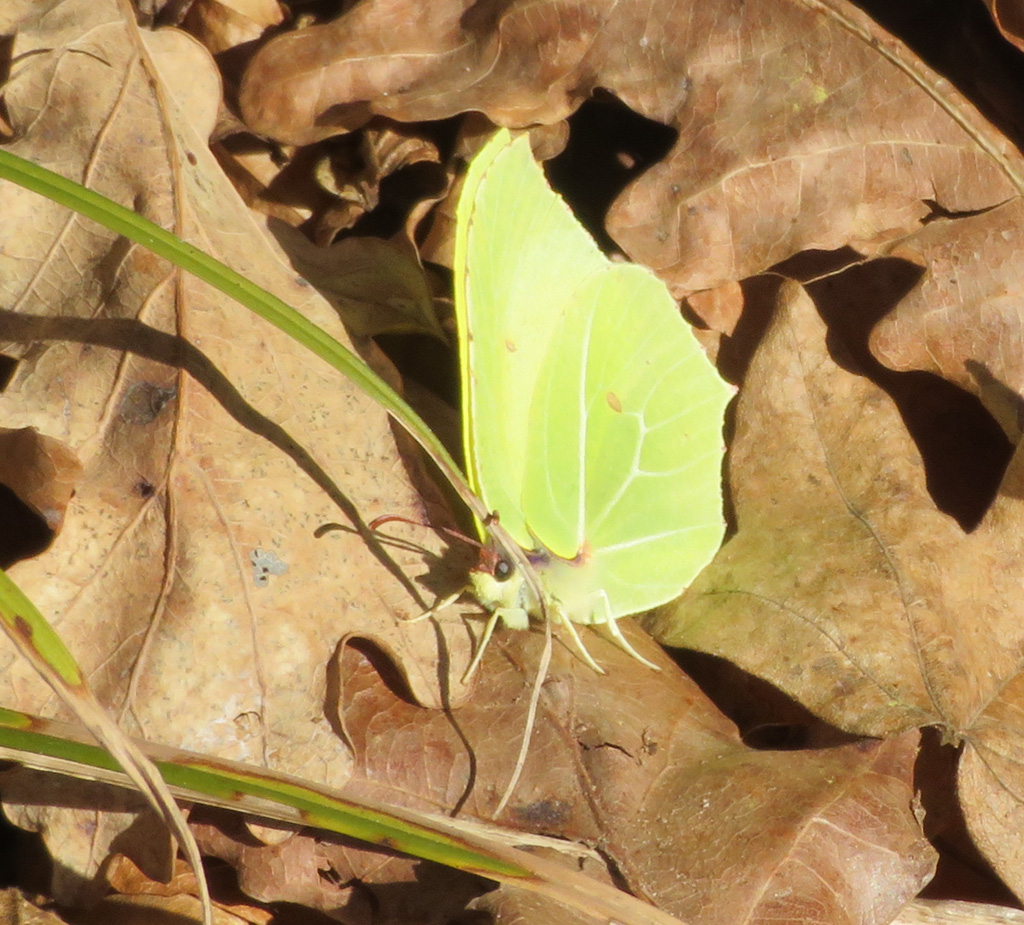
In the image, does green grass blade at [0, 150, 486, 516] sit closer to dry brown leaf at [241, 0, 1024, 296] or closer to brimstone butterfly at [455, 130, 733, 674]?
brimstone butterfly at [455, 130, 733, 674]

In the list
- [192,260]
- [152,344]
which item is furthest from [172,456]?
[192,260]

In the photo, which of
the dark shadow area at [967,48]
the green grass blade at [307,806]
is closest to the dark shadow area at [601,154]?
the dark shadow area at [967,48]

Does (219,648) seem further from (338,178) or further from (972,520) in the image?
(972,520)

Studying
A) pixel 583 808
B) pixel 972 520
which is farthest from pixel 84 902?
pixel 972 520

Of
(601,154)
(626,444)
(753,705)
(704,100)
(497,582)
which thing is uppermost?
(704,100)

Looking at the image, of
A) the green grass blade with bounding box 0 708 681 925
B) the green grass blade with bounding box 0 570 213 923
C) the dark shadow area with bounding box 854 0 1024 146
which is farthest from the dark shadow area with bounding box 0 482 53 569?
the dark shadow area with bounding box 854 0 1024 146

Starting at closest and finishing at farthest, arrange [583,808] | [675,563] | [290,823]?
[290,823], [583,808], [675,563]

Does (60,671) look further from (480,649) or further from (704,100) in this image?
(704,100)
